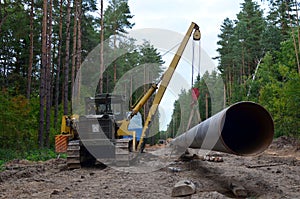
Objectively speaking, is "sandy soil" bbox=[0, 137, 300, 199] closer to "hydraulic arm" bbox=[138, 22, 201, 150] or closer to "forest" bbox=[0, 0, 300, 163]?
"hydraulic arm" bbox=[138, 22, 201, 150]

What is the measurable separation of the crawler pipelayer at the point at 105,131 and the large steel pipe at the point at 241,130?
521cm

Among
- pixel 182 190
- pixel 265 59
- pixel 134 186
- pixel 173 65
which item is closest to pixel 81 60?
pixel 265 59

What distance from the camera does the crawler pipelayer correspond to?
1176 cm

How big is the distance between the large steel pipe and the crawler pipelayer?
521cm

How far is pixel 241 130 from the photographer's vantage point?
7262 mm

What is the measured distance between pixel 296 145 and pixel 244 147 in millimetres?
13983

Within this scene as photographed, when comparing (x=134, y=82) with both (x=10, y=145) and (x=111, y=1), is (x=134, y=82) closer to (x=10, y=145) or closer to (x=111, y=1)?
(x=111, y=1)

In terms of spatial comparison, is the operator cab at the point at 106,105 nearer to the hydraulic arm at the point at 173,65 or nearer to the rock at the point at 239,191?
the hydraulic arm at the point at 173,65

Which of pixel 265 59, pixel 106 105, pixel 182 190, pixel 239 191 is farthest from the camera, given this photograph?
pixel 265 59

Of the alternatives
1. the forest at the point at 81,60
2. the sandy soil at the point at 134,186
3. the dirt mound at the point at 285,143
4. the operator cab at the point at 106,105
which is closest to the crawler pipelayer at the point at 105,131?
the operator cab at the point at 106,105

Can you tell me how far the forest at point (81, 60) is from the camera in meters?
17.6

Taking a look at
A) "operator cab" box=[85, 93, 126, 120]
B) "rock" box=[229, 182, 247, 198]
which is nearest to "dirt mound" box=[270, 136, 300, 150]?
"operator cab" box=[85, 93, 126, 120]

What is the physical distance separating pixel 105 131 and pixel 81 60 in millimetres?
24063

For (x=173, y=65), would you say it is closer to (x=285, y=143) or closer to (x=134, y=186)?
(x=134, y=186)
